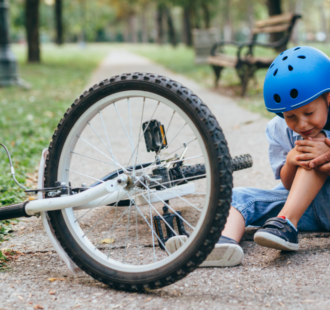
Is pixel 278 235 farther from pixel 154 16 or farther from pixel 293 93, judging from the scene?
pixel 154 16

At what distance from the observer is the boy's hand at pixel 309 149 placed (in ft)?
6.55

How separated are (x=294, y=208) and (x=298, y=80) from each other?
609 mm

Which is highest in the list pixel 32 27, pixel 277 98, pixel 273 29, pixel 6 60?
pixel 32 27

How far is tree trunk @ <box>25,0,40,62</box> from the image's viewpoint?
15.5 m

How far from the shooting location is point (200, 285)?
1.85 m

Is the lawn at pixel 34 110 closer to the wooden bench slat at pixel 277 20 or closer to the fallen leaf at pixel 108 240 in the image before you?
the fallen leaf at pixel 108 240

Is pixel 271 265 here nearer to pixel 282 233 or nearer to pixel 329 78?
pixel 282 233

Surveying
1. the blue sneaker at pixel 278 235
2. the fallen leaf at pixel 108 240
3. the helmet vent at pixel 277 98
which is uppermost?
the helmet vent at pixel 277 98

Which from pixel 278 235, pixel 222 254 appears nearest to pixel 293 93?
pixel 278 235

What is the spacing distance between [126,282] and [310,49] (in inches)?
53.1

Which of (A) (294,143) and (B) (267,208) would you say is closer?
(A) (294,143)

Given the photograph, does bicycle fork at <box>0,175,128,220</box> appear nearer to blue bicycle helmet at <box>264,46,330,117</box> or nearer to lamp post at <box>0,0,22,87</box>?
blue bicycle helmet at <box>264,46,330,117</box>

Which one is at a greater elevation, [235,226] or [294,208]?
[294,208]

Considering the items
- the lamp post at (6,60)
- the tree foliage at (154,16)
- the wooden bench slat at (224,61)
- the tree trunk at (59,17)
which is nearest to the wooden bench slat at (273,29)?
the wooden bench slat at (224,61)
